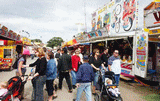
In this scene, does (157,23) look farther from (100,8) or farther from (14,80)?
(100,8)

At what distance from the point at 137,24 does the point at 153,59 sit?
2.67 meters

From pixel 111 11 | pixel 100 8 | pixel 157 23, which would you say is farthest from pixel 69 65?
pixel 100 8

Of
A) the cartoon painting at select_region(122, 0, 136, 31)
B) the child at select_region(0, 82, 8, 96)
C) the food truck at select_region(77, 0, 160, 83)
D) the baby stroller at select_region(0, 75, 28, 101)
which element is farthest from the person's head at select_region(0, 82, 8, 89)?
the cartoon painting at select_region(122, 0, 136, 31)

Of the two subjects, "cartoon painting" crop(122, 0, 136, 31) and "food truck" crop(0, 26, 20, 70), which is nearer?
"cartoon painting" crop(122, 0, 136, 31)

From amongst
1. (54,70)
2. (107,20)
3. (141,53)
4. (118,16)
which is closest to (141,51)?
(141,53)

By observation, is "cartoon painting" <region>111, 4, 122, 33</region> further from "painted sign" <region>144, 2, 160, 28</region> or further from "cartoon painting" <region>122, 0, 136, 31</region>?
"painted sign" <region>144, 2, 160, 28</region>

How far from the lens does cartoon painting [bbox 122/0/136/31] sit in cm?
834

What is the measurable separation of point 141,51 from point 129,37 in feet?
5.13

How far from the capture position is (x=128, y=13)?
28.9 ft

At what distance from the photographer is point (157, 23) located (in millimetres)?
5762

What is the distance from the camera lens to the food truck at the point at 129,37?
620 cm

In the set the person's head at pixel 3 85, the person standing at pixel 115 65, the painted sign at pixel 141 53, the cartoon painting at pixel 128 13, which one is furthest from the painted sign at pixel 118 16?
the person's head at pixel 3 85

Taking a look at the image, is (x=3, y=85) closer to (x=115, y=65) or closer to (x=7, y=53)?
→ (x=115, y=65)

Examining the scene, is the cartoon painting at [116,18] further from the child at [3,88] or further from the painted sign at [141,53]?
the child at [3,88]
